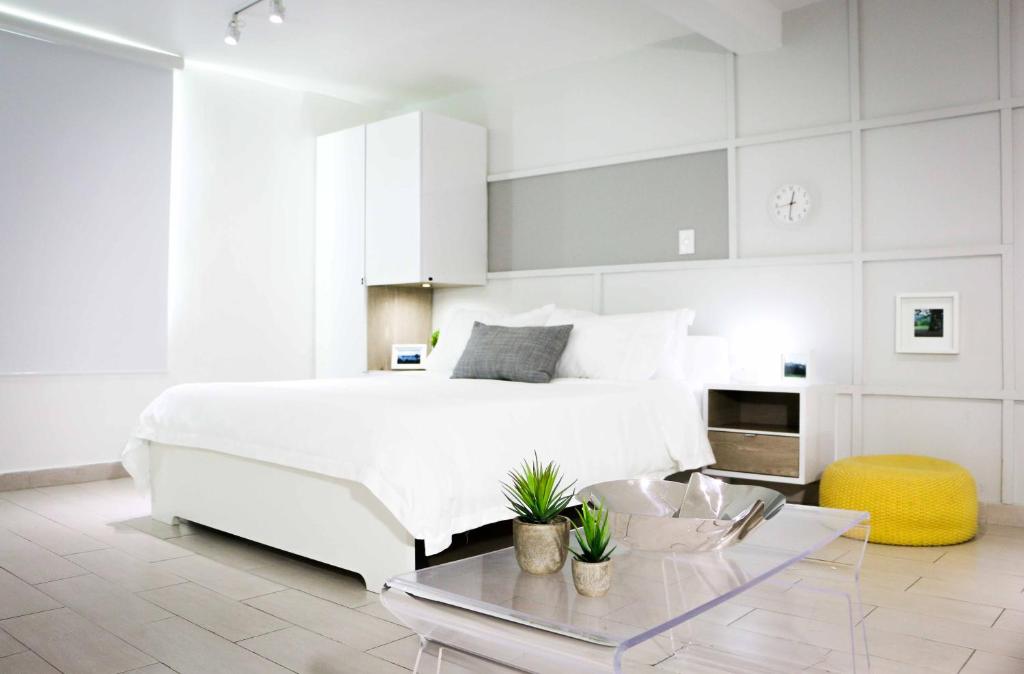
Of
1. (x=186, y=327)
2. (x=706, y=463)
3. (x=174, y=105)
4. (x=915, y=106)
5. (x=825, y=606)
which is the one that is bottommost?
(x=825, y=606)

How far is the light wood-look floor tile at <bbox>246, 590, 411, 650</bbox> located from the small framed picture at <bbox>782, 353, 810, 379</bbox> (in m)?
2.35

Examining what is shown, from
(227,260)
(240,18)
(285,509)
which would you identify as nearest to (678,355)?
(285,509)

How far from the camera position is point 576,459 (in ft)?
10.1

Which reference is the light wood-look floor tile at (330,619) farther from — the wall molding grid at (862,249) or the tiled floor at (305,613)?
the wall molding grid at (862,249)

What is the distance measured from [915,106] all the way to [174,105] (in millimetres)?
4085

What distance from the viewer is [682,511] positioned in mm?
1932

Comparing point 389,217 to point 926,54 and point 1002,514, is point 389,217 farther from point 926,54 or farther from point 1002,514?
point 1002,514

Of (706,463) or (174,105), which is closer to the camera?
(706,463)

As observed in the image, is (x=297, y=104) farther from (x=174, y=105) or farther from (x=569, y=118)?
(x=569, y=118)

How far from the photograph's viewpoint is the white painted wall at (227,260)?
4.69 metres

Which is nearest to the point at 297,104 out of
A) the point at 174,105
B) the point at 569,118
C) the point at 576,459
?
the point at 174,105

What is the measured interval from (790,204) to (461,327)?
1.82 m

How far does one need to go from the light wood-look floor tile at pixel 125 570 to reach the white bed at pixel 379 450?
1.11 feet

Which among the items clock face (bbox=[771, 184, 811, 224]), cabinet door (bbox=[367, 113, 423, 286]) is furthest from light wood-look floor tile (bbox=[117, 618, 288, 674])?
clock face (bbox=[771, 184, 811, 224])
